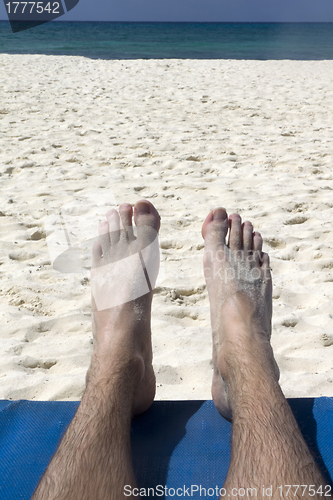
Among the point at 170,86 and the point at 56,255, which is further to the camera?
the point at 170,86

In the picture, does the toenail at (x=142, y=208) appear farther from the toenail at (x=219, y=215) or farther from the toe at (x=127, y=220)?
the toenail at (x=219, y=215)

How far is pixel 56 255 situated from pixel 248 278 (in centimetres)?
101

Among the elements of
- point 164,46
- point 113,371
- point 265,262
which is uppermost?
point 113,371

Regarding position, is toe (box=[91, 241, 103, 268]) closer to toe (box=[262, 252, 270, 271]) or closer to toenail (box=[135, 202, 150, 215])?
toenail (box=[135, 202, 150, 215])

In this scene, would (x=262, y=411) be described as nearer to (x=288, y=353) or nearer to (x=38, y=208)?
(x=288, y=353)

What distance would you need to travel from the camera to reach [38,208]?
Answer: 250 cm

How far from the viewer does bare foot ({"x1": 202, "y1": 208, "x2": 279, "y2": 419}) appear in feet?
4.02

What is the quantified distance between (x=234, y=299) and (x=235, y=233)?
1.37 feet

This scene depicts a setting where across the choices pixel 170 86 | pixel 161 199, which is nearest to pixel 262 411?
pixel 161 199

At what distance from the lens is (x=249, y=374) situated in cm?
113

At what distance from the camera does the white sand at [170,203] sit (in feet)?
4.88

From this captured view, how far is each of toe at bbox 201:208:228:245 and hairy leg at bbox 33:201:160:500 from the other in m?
0.24

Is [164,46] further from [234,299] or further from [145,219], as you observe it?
[234,299]

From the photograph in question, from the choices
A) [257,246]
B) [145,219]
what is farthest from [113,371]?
[257,246]
